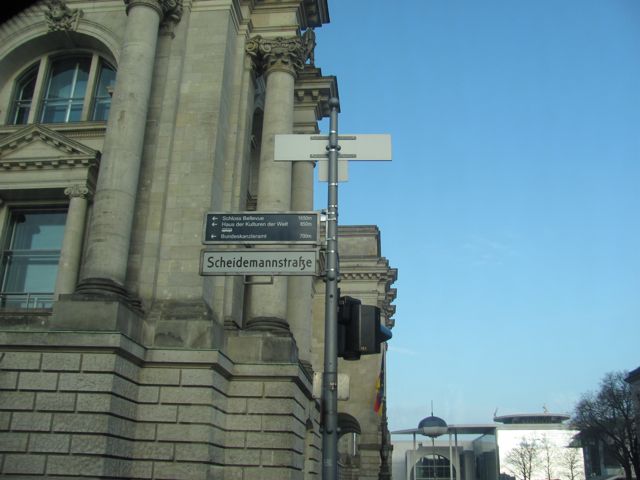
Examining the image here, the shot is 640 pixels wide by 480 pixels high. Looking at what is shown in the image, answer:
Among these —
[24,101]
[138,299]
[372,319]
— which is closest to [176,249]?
[138,299]

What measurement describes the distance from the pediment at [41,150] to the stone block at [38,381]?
7.30 metres

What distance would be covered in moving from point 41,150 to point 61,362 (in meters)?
8.10

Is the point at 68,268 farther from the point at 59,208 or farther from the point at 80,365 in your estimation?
the point at 80,365

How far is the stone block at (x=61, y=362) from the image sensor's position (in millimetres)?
16578

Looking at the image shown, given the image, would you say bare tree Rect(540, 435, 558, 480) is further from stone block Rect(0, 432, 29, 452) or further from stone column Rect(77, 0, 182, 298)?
stone block Rect(0, 432, 29, 452)

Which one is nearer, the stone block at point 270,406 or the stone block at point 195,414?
the stone block at point 195,414

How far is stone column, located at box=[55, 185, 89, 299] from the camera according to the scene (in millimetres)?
20344

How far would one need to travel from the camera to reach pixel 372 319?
10.2 m

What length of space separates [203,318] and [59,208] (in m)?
6.80

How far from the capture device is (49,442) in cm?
1608

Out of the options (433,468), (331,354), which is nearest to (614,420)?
(433,468)

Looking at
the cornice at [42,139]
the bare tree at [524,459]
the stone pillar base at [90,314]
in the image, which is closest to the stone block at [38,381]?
the stone pillar base at [90,314]

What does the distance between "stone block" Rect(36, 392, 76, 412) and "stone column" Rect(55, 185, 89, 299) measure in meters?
4.37

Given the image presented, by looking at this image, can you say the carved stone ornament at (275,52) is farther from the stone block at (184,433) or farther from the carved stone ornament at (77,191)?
the stone block at (184,433)
